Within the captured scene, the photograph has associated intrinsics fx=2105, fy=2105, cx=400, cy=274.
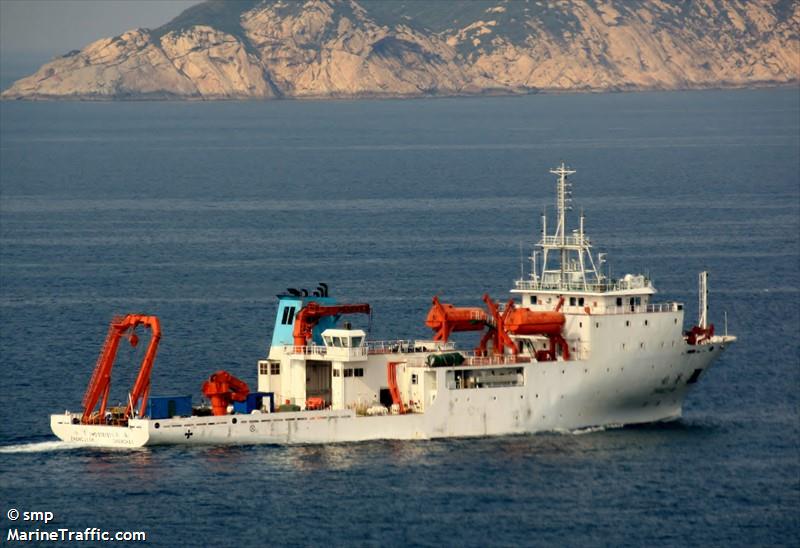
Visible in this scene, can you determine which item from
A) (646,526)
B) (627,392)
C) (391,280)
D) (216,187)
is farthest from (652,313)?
(216,187)

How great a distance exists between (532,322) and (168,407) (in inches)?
538

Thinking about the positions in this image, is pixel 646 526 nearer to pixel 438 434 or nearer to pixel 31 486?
pixel 438 434

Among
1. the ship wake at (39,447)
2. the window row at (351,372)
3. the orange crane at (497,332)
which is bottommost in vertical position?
the ship wake at (39,447)

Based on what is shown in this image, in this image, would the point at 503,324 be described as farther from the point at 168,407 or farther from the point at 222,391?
the point at 168,407

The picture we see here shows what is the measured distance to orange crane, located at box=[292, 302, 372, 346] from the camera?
251ft

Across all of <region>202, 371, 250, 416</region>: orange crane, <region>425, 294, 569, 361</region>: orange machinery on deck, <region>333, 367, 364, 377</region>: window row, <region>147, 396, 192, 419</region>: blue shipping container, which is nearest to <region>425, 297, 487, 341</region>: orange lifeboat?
<region>425, 294, 569, 361</region>: orange machinery on deck

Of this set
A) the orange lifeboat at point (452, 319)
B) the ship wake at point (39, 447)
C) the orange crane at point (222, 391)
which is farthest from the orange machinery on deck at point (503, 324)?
the ship wake at point (39, 447)

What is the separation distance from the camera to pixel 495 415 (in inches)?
2960

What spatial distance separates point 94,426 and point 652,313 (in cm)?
2107

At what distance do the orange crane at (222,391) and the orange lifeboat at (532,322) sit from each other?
10043 mm

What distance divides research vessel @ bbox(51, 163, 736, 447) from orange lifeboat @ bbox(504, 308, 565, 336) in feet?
0.17

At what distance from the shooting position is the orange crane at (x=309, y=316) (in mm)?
76438

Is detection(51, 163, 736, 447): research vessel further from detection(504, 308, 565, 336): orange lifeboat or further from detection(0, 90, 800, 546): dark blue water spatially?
detection(0, 90, 800, 546): dark blue water

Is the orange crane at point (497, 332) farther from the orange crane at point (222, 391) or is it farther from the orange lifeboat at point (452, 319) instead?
the orange crane at point (222, 391)
